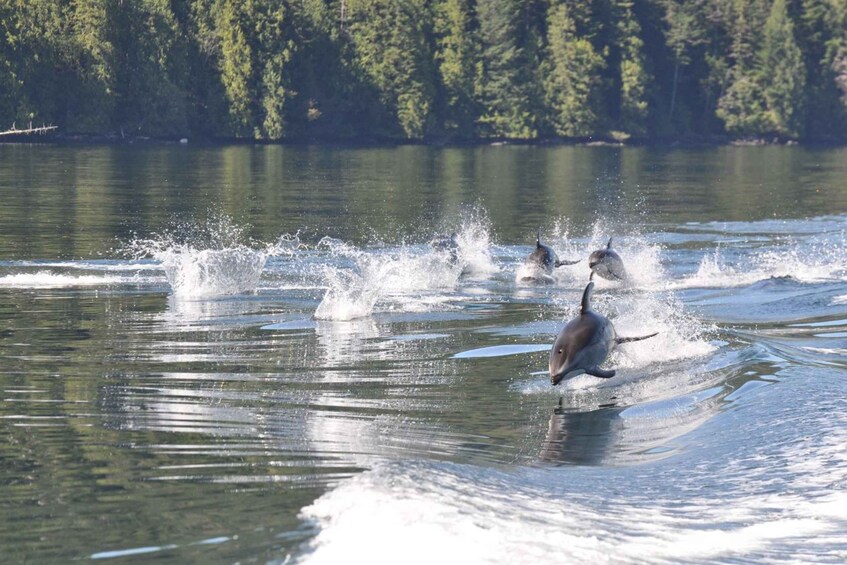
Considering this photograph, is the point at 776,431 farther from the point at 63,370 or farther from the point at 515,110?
the point at 515,110

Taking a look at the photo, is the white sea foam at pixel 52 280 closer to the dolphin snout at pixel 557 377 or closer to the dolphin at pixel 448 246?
the dolphin at pixel 448 246

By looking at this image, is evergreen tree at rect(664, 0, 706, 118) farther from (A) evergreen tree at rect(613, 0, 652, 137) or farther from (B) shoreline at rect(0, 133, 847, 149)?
(B) shoreline at rect(0, 133, 847, 149)

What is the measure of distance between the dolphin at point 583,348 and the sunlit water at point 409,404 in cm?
39

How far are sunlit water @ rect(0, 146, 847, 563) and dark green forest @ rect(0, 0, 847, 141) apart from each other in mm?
87673

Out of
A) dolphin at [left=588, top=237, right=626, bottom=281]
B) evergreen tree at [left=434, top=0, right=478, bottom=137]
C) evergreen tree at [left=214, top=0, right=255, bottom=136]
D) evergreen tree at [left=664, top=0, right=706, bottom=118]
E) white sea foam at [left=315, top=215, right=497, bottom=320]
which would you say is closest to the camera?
white sea foam at [left=315, top=215, right=497, bottom=320]

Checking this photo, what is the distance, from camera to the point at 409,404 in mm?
14789

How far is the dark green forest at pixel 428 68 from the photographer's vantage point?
121750mm

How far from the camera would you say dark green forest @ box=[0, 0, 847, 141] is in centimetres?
12175

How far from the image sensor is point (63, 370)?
52.8 feet

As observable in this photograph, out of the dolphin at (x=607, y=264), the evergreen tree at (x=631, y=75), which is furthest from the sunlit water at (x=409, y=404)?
the evergreen tree at (x=631, y=75)

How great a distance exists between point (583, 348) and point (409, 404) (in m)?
2.27

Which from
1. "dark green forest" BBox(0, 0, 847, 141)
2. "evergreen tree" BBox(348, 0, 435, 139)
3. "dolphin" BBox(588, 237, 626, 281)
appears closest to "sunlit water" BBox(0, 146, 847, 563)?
"dolphin" BBox(588, 237, 626, 281)

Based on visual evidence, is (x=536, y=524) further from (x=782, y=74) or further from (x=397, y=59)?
(x=782, y=74)

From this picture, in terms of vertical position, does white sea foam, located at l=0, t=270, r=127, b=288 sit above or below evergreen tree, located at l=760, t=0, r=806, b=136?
below
